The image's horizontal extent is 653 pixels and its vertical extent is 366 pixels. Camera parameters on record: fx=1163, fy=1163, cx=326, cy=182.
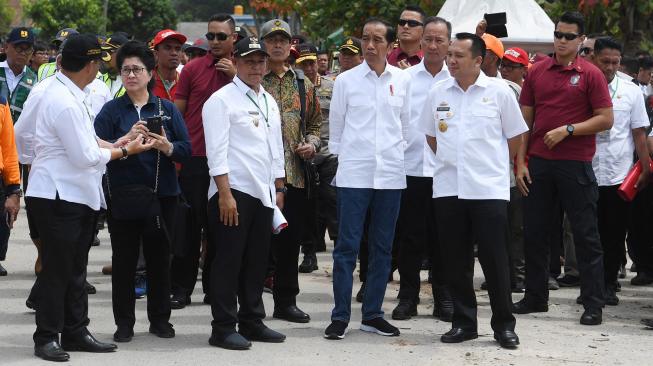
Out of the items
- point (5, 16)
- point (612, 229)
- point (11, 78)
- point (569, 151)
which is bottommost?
point (612, 229)

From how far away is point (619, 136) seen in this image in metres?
10.5

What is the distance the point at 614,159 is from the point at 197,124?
3758 millimetres

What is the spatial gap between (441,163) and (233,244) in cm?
164

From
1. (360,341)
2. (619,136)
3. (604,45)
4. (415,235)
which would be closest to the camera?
(360,341)

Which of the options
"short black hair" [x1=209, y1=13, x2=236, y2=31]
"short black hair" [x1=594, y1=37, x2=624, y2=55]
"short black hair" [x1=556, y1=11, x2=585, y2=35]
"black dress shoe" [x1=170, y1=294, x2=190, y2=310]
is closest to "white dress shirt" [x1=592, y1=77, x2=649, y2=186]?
"short black hair" [x1=594, y1=37, x2=624, y2=55]

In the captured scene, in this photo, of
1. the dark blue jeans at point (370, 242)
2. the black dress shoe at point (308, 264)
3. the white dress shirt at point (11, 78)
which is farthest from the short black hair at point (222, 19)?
the white dress shirt at point (11, 78)

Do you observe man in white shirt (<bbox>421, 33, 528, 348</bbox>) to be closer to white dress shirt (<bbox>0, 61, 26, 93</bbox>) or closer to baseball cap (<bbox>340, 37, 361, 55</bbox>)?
baseball cap (<bbox>340, 37, 361, 55</bbox>)

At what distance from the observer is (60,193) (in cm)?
745

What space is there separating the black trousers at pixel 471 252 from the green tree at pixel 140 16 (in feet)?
233

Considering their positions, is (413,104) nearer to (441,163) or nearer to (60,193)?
(441,163)

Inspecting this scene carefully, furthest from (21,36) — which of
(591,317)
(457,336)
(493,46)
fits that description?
(591,317)

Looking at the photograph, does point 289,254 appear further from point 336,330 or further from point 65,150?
point 65,150

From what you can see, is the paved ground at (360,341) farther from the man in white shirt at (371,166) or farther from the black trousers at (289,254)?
the man in white shirt at (371,166)

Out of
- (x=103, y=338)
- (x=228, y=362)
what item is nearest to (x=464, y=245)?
(x=228, y=362)
